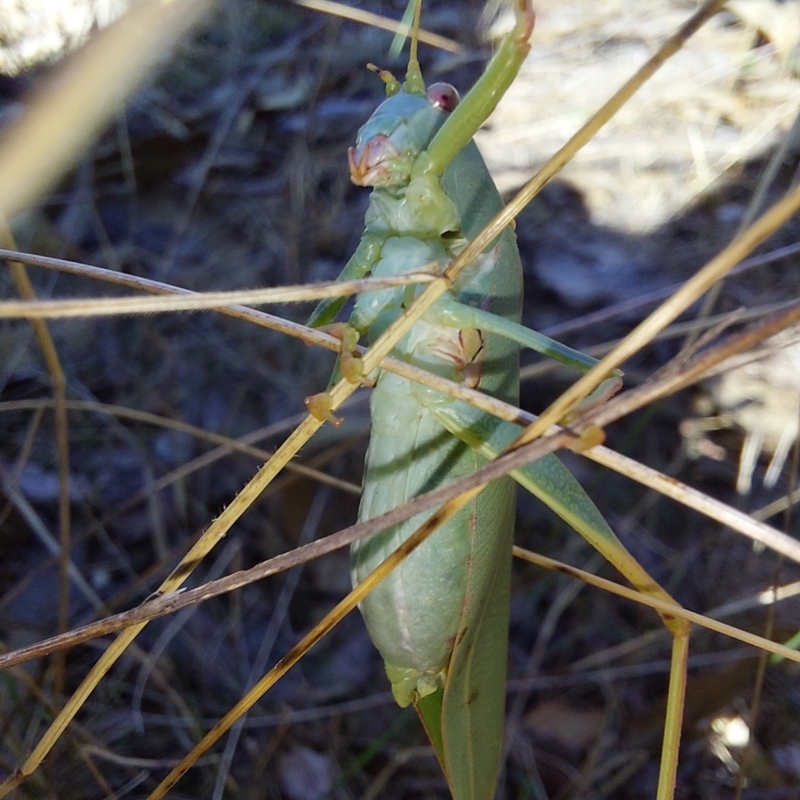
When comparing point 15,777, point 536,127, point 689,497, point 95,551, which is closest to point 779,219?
point 689,497

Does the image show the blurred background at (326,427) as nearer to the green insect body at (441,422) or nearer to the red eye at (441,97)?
the green insect body at (441,422)

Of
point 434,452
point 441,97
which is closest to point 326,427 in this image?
point 434,452

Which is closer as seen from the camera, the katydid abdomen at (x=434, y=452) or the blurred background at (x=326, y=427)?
the katydid abdomen at (x=434, y=452)

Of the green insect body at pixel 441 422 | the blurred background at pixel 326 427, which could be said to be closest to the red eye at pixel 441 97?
the green insect body at pixel 441 422

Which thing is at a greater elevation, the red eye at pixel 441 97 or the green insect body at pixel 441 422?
the red eye at pixel 441 97

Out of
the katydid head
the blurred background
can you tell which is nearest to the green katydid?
the katydid head

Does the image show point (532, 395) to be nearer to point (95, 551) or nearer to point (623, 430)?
point (623, 430)

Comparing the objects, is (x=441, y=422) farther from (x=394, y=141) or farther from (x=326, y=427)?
(x=326, y=427)
